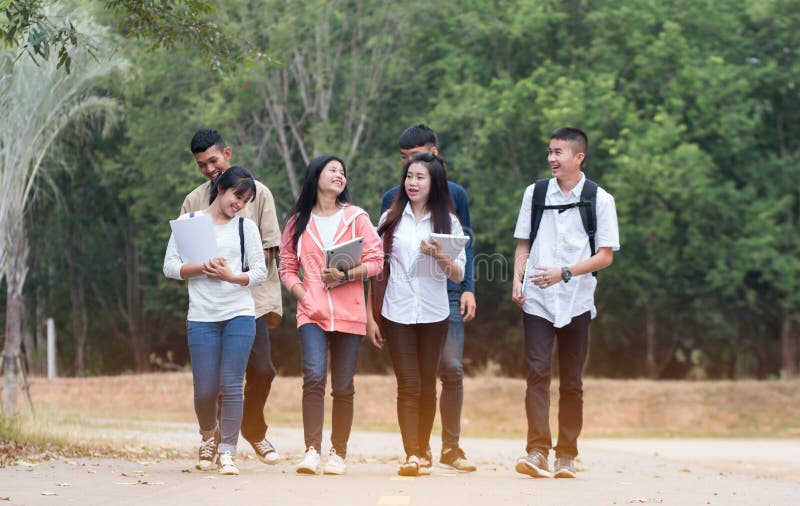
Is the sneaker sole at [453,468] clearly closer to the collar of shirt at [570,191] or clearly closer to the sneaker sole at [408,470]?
the sneaker sole at [408,470]

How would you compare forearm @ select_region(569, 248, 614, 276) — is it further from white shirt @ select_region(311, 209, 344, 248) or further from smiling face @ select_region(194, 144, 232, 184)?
smiling face @ select_region(194, 144, 232, 184)

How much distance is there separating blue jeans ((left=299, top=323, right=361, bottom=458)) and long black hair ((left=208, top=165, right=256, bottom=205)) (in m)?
0.99

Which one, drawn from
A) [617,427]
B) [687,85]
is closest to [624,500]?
[617,427]

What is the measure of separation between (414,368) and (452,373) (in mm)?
549

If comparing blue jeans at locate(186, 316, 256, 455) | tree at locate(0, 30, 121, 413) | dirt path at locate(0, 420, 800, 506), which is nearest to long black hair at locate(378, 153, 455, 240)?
blue jeans at locate(186, 316, 256, 455)

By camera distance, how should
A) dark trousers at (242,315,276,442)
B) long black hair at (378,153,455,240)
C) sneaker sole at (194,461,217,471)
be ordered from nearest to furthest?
sneaker sole at (194,461,217,471) → long black hair at (378,153,455,240) → dark trousers at (242,315,276,442)

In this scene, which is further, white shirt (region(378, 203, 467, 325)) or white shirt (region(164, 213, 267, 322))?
white shirt (region(378, 203, 467, 325))

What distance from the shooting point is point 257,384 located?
10.0m

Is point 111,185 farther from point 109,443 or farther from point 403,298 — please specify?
point 403,298

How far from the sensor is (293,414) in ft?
87.5

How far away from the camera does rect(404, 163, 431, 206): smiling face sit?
9.15 metres

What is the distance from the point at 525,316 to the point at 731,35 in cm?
2385

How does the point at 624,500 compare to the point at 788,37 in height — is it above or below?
below

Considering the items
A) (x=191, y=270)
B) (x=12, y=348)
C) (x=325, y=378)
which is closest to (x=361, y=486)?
(x=325, y=378)
